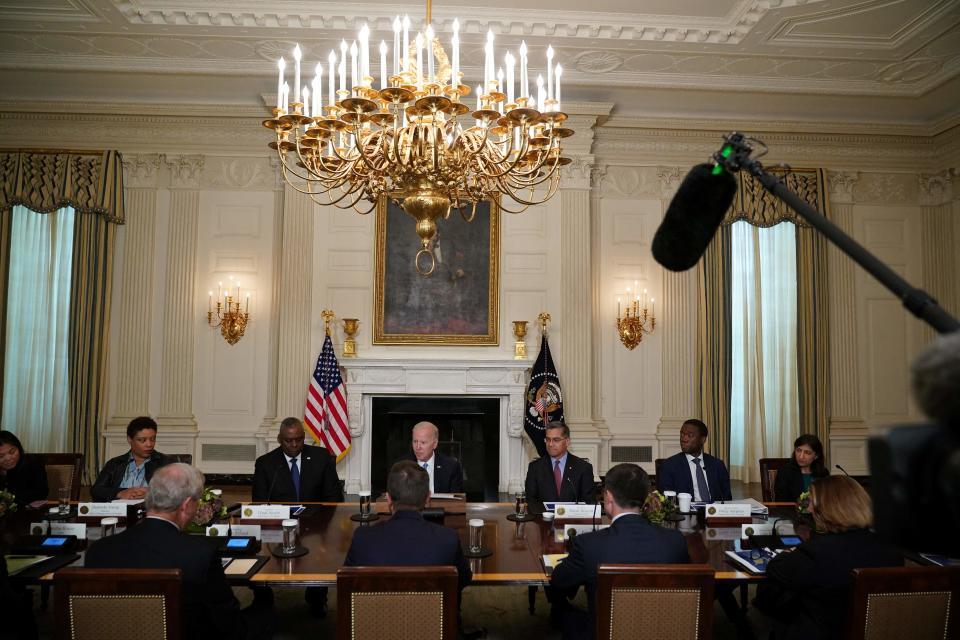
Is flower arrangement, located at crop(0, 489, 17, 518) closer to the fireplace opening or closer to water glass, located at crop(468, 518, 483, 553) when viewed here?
water glass, located at crop(468, 518, 483, 553)

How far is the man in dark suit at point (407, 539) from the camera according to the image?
2.77 meters

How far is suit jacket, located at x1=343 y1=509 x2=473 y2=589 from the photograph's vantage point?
109 inches

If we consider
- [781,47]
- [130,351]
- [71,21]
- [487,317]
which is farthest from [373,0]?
[130,351]

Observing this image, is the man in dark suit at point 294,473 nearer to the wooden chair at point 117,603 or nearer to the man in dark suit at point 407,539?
the man in dark suit at point 407,539

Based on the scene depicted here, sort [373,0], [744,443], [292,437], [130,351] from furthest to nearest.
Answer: [744,443], [130,351], [373,0], [292,437]

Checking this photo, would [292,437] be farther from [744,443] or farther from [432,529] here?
[744,443]

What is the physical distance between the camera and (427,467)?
495cm

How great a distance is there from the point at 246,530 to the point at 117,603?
113cm

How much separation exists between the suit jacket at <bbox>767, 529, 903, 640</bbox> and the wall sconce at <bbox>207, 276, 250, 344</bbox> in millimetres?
6698

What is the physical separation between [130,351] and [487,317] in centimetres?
422

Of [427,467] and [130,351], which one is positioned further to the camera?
[130,351]

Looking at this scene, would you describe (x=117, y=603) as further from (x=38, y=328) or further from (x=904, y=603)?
(x=38, y=328)

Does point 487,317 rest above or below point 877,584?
above

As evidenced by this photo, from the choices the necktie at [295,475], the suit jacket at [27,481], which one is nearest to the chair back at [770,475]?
the necktie at [295,475]
